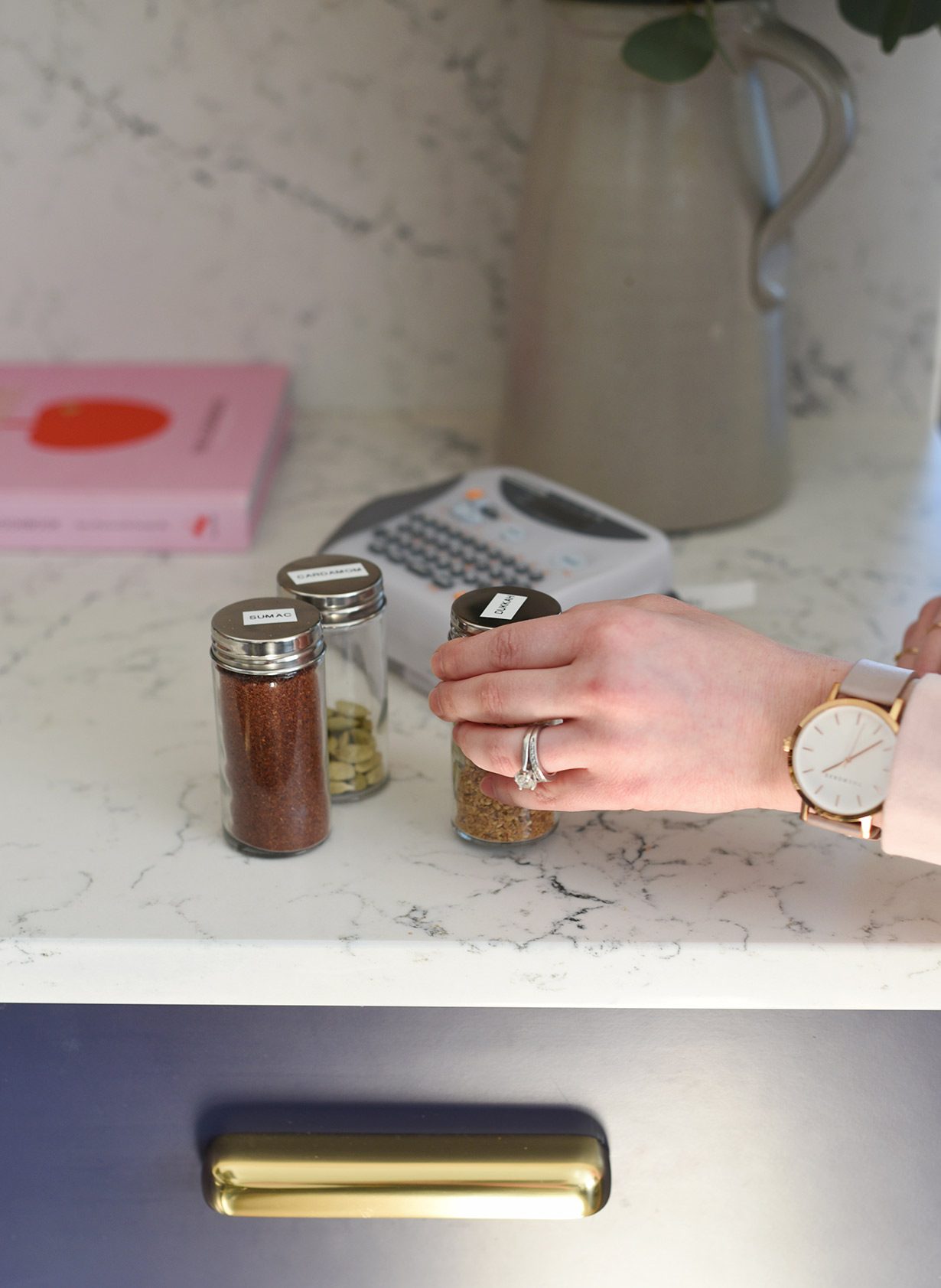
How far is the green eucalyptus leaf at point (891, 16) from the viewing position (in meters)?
0.86

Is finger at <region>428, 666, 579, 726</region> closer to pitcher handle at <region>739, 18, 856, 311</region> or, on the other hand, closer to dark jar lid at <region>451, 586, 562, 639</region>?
dark jar lid at <region>451, 586, 562, 639</region>

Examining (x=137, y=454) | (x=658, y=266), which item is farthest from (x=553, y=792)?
(x=137, y=454)

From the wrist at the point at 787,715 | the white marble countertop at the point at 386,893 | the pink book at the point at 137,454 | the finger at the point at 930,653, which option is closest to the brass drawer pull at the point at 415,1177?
the white marble countertop at the point at 386,893

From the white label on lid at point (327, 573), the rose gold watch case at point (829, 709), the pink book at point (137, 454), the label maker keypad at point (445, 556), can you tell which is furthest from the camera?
the pink book at point (137, 454)

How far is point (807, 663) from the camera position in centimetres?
64

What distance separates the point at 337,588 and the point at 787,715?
240mm

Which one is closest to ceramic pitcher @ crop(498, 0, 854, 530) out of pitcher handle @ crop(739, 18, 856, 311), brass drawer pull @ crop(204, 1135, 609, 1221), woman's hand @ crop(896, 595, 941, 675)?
pitcher handle @ crop(739, 18, 856, 311)

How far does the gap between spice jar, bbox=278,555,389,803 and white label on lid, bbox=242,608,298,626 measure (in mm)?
40

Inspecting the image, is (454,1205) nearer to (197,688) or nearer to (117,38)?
(197,688)

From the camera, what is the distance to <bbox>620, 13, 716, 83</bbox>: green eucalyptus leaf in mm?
875

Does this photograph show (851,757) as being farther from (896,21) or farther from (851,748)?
(896,21)

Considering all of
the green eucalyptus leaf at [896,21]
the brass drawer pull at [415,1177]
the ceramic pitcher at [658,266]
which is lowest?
the brass drawer pull at [415,1177]

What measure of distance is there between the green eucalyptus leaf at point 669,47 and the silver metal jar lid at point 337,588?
0.41m

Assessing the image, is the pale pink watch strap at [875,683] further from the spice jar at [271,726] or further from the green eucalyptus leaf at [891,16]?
the green eucalyptus leaf at [891,16]
